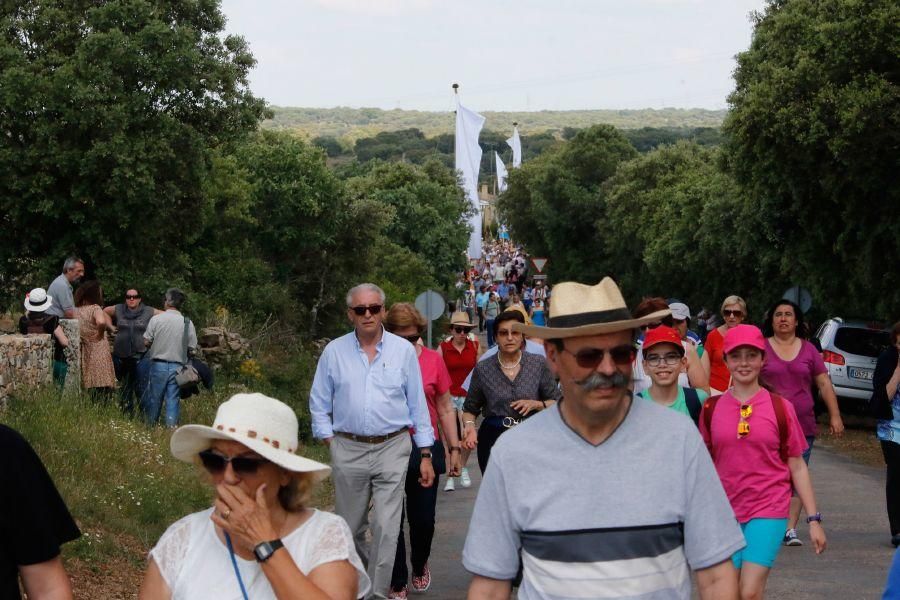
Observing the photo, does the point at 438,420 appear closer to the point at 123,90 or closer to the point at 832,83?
the point at 832,83

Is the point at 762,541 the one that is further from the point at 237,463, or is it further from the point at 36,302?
the point at 36,302

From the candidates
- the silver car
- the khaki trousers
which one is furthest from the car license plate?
the khaki trousers

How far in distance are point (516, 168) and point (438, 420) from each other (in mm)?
80030

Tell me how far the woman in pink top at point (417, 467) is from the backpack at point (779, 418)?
2.18 meters

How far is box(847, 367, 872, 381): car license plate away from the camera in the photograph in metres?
23.2

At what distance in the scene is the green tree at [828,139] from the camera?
68.7ft

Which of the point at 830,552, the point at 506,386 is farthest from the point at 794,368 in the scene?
the point at 506,386

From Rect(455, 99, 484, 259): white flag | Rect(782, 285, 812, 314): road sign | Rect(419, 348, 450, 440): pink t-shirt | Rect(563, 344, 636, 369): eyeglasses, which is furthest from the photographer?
Rect(455, 99, 484, 259): white flag

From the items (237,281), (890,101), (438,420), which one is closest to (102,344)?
(438,420)

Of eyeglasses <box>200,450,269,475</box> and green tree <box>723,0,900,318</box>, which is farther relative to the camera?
green tree <box>723,0,900,318</box>

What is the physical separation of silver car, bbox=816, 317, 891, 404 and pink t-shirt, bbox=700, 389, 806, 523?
1653 centimetres

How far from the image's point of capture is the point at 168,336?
49.4ft

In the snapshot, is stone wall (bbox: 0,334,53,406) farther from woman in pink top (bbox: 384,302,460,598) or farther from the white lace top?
the white lace top

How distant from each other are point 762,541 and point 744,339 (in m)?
1.12
